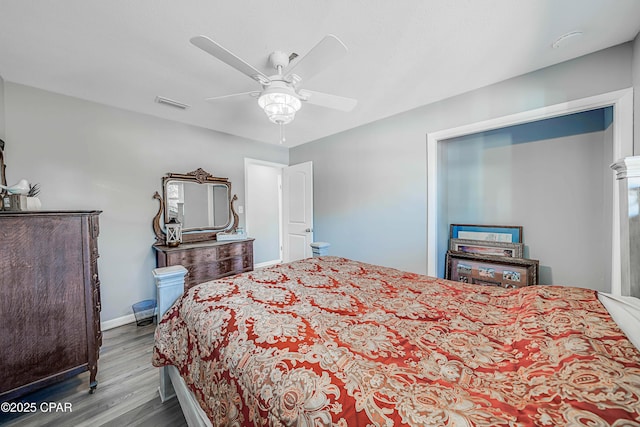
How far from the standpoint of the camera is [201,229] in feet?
11.3

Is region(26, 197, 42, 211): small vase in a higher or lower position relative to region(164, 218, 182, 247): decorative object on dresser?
higher

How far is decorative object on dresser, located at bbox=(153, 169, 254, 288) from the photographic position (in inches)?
116

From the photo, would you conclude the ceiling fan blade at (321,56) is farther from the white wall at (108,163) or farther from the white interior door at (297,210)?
the white interior door at (297,210)

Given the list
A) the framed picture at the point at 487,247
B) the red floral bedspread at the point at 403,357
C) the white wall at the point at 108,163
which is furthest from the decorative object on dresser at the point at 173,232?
the framed picture at the point at 487,247

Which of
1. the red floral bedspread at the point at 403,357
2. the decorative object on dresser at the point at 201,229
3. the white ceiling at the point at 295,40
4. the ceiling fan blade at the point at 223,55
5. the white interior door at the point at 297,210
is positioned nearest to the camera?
the red floral bedspread at the point at 403,357

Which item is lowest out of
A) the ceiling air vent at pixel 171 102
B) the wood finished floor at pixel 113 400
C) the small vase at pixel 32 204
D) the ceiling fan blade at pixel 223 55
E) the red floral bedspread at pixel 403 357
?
the wood finished floor at pixel 113 400

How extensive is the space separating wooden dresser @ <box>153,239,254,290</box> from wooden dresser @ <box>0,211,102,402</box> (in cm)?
104

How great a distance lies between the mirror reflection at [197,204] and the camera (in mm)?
3157

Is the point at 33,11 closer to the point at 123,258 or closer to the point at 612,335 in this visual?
the point at 123,258

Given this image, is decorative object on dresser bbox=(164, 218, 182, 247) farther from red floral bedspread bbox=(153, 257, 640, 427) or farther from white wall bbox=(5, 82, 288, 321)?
red floral bedspread bbox=(153, 257, 640, 427)

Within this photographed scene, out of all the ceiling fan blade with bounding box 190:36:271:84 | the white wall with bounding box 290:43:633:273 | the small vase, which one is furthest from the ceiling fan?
the small vase

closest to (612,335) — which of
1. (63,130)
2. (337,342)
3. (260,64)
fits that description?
(337,342)

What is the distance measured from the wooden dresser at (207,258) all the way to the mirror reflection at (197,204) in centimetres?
37

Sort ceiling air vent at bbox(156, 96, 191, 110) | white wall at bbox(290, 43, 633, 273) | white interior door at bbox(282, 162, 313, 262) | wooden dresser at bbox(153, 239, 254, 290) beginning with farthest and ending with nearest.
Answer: white interior door at bbox(282, 162, 313, 262), wooden dresser at bbox(153, 239, 254, 290), ceiling air vent at bbox(156, 96, 191, 110), white wall at bbox(290, 43, 633, 273)
